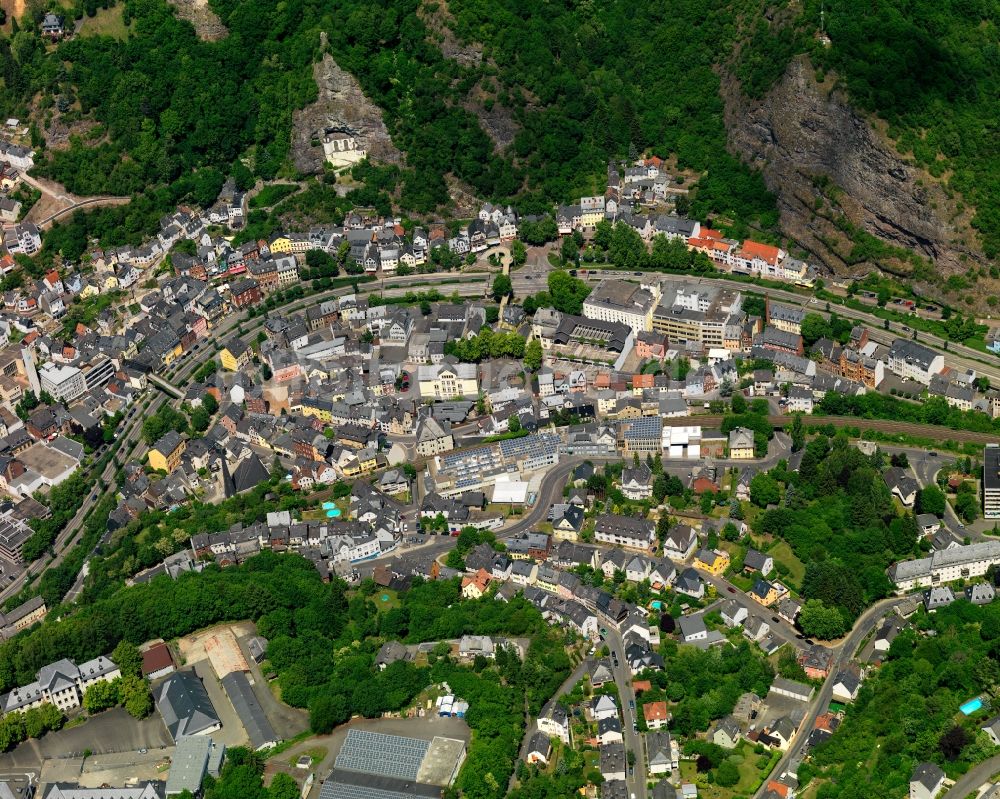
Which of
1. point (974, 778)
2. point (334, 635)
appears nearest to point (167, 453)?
point (334, 635)

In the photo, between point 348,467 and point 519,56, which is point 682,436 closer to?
point 348,467

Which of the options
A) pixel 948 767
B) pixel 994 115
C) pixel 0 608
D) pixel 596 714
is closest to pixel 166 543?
pixel 0 608

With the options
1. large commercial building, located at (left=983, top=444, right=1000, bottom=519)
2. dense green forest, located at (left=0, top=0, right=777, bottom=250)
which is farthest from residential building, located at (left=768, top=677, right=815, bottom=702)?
dense green forest, located at (left=0, top=0, right=777, bottom=250)

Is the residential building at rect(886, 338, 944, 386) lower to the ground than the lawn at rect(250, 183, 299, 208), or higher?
lower

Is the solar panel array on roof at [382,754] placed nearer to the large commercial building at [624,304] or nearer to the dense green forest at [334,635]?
the dense green forest at [334,635]

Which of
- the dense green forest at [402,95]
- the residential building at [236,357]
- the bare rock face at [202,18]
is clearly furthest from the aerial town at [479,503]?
the bare rock face at [202,18]

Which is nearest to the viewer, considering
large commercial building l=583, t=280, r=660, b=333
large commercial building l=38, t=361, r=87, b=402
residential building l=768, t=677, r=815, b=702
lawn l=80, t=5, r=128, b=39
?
residential building l=768, t=677, r=815, b=702

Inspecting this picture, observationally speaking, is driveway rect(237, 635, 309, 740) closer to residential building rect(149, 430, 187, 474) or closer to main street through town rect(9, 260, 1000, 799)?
main street through town rect(9, 260, 1000, 799)
